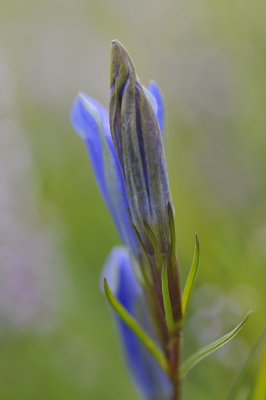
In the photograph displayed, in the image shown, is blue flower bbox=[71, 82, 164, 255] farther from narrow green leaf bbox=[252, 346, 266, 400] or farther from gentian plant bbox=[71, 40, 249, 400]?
narrow green leaf bbox=[252, 346, 266, 400]

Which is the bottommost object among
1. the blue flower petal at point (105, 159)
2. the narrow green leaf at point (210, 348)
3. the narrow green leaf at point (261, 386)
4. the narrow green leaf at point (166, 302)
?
the narrow green leaf at point (261, 386)

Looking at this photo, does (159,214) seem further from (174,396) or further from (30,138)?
(30,138)

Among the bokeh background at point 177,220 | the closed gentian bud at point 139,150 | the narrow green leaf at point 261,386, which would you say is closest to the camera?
the closed gentian bud at point 139,150

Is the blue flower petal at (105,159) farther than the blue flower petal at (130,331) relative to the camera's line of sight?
No

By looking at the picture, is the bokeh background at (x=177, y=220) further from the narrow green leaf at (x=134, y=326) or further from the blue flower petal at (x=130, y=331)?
the narrow green leaf at (x=134, y=326)

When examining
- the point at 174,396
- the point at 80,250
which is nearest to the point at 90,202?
the point at 80,250

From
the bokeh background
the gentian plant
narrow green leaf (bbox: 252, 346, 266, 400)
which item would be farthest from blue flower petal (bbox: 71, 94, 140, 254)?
the bokeh background

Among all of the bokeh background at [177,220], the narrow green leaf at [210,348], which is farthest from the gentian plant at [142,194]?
the bokeh background at [177,220]
